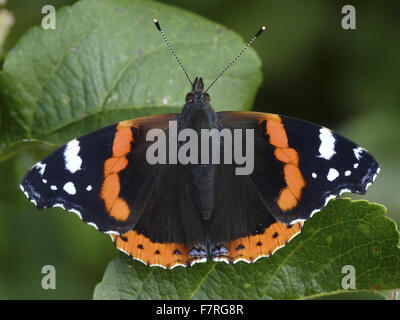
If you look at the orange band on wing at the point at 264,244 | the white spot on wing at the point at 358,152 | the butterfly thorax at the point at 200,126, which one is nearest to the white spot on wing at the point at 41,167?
the butterfly thorax at the point at 200,126

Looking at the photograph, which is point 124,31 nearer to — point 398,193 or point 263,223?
point 263,223

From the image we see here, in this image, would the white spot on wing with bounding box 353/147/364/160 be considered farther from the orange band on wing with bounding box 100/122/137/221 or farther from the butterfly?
the orange band on wing with bounding box 100/122/137/221

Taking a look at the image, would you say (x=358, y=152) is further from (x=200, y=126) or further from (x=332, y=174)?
(x=200, y=126)

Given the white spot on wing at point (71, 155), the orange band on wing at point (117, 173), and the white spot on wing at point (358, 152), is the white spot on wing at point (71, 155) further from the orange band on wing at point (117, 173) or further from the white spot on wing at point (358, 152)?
the white spot on wing at point (358, 152)

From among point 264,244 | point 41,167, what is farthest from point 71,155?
point 264,244

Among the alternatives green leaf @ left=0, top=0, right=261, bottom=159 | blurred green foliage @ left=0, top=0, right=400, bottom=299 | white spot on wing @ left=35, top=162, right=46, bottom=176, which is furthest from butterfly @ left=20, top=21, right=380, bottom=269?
blurred green foliage @ left=0, top=0, right=400, bottom=299

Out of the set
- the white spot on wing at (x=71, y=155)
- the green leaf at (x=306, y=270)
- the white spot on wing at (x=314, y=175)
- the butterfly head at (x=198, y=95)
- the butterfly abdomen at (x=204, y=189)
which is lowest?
the green leaf at (x=306, y=270)
